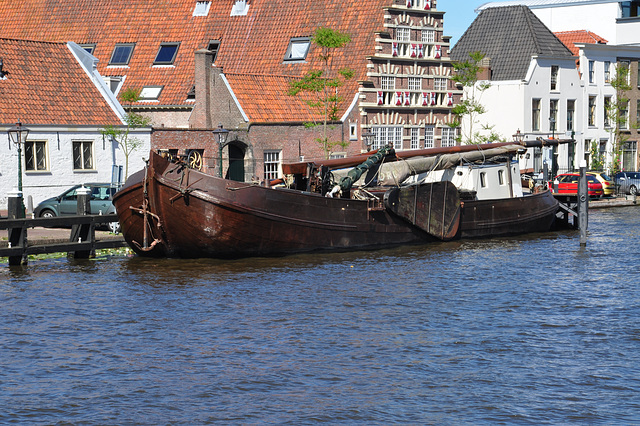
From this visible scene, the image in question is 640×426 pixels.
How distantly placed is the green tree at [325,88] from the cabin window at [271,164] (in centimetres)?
205

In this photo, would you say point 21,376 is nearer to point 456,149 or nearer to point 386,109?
point 456,149

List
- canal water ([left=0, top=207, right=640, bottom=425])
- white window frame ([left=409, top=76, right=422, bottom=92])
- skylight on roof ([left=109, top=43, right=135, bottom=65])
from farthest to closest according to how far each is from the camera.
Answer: skylight on roof ([left=109, top=43, right=135, bottom=65]) → white window frame ([left=409, top=76, right=422, bottom=92]) → canal water ([left=0, top=207, right=640, bottom=425])

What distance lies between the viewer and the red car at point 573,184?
48.0 metres

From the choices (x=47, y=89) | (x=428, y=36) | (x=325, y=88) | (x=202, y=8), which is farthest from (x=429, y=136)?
(x=47, y=89)

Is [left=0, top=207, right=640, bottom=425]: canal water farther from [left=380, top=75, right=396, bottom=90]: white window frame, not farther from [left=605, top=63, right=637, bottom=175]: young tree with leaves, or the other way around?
[left=605, top=63, right=637, bottom=175]: young tree with leaves

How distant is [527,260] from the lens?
29156 mm

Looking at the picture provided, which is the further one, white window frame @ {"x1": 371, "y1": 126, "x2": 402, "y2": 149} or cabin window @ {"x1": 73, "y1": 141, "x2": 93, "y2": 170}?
white window frame @ {"x1": 371, "y1": 126, "x2": 402, "y2": 149}

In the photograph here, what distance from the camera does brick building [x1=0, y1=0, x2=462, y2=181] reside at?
44.4 m

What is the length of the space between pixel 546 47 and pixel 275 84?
21.0 m

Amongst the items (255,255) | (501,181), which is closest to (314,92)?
(501,181)

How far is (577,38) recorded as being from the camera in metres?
66.6

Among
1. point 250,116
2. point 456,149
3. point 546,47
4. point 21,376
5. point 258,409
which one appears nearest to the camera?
point 258,409

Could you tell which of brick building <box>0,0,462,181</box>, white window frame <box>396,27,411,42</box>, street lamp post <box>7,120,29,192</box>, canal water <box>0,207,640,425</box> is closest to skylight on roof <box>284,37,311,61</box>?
brick building <box>0,0,462,181</box>

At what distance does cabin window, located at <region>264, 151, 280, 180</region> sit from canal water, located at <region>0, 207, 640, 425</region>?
16.5 meters
